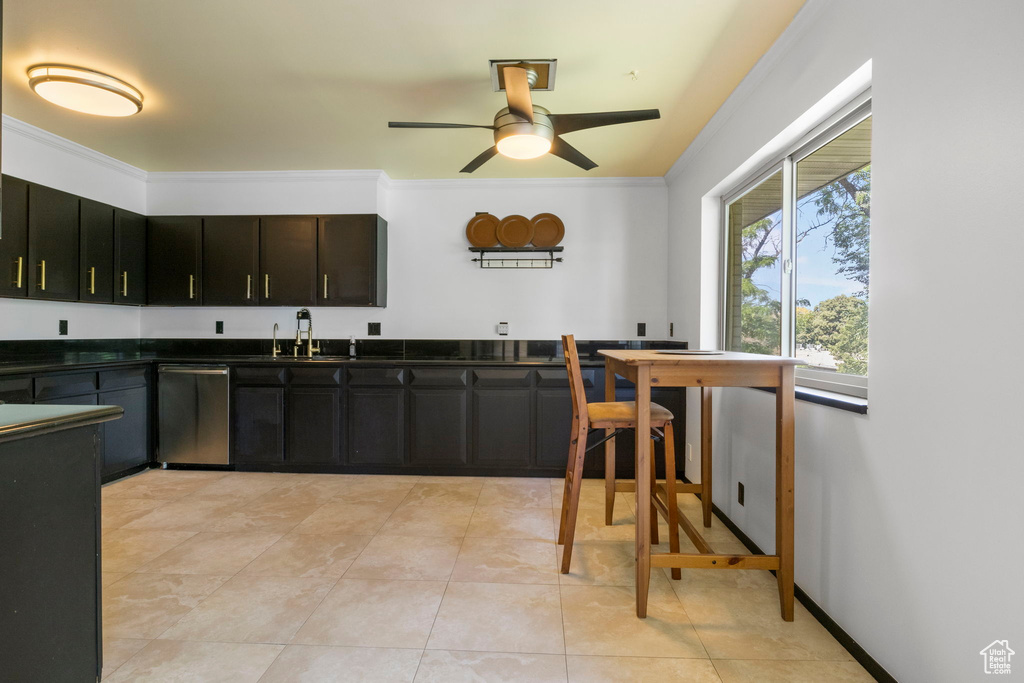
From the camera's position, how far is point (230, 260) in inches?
166

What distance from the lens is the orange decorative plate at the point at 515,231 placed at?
4.34 m

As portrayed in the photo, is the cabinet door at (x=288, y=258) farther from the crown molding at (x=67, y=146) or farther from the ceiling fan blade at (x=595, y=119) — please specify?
the ceiling fan blade at (x=595, y=119)

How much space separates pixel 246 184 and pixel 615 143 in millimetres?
3170

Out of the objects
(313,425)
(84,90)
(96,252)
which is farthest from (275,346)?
(84,90)

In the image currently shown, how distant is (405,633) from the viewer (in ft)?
6.01

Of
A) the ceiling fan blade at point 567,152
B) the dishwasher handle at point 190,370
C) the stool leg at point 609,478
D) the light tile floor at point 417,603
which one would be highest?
the ceiling fan blade at point 567,152

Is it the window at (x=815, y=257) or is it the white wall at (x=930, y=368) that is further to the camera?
the window at (x=815, y=257)

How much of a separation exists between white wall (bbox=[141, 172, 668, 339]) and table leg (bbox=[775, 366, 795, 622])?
2449mm

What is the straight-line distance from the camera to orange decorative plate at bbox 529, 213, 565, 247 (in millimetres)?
4340

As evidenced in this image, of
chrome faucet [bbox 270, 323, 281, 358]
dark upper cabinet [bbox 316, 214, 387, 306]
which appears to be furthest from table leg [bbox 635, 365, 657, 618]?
chrome faucet [bbox 270, 323, 281, 358]

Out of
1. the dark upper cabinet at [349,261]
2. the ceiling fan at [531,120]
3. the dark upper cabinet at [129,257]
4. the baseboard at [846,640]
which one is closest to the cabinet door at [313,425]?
the dark upper cabinet at [349,261]

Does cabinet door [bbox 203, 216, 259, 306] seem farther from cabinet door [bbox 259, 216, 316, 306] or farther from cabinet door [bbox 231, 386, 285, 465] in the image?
cabinet door [bbox 231, 386, 285, 465]

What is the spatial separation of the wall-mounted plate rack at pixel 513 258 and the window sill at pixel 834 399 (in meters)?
2.56

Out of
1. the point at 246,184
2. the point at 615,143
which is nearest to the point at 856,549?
the point at 615,143
